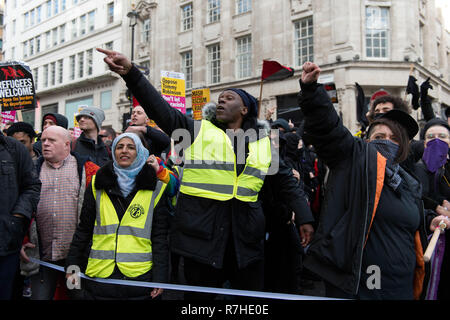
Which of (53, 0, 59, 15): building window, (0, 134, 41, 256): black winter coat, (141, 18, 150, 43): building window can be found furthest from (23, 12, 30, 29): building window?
(0, 134, 41, 256): black winter coat

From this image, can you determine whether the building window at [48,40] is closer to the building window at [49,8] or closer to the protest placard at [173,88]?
the building window at [49,8]

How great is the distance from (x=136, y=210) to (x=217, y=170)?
757mm

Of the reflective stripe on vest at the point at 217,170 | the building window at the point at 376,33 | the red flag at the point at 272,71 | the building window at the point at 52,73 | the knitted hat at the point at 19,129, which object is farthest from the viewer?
the building window at the point at 52,73

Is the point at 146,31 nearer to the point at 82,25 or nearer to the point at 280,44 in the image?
the point at 82,25

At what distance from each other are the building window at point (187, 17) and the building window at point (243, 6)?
376 cm

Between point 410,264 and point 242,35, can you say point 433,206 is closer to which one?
point 410,264

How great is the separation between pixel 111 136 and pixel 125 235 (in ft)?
13.1

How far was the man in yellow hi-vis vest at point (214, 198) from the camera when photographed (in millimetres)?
2564

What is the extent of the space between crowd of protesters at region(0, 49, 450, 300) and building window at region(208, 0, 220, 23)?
21.1 m

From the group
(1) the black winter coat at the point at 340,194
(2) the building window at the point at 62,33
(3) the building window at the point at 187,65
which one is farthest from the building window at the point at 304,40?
(2) the building window at the point at 62,33

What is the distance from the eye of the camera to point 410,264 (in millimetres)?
2244

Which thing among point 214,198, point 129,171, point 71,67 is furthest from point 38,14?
point 214,198

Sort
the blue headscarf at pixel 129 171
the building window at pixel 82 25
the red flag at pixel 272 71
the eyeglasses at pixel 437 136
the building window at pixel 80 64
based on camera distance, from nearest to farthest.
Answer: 1. the blue headscarf at pixel 129 171
2. the eyeglasses at pixel 437 136
3. the red flag at pixel 272 71
4. the building window at pixel 82 25
5. the building window at pixel 80 64

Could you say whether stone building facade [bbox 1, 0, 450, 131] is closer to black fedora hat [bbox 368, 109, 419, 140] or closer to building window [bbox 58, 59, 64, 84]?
building window [bbox 58, 59, 64, 84]
